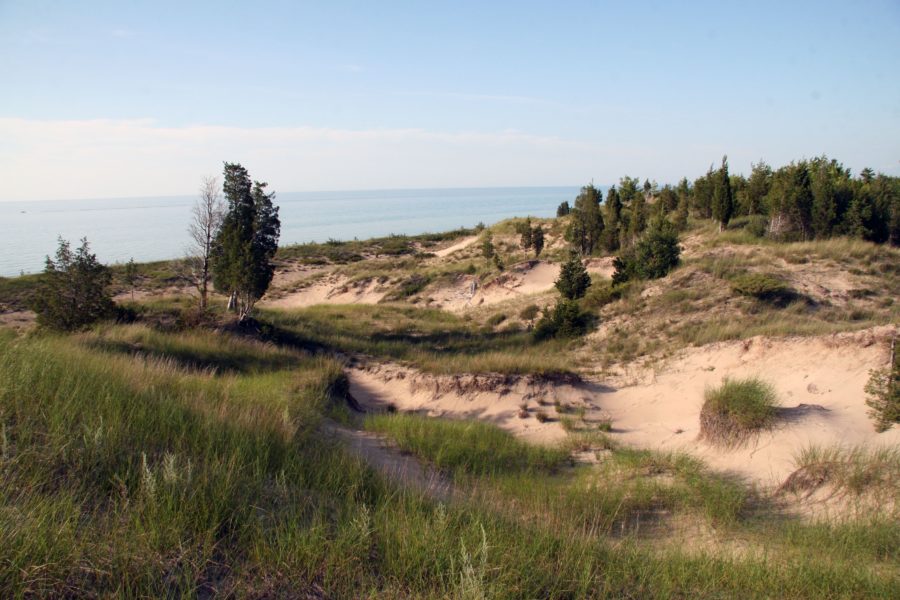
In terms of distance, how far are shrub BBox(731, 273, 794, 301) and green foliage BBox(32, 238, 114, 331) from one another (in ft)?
70.1

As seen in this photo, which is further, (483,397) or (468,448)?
(483,397)

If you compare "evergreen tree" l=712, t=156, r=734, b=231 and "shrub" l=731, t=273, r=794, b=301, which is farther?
→ "evergreen tree" l=712, t=156, r=734, b=231

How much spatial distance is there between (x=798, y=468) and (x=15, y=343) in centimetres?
1037

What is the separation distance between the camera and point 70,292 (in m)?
14.9

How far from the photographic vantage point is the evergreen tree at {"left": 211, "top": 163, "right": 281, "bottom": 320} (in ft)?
68.1

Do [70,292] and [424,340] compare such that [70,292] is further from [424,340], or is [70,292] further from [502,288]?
[502,288]

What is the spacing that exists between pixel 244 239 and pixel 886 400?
68.1 ft

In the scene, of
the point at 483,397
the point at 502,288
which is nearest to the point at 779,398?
the point at 483,397

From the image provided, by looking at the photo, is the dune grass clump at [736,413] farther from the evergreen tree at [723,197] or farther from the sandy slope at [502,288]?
the evergreen tree at [723,197]

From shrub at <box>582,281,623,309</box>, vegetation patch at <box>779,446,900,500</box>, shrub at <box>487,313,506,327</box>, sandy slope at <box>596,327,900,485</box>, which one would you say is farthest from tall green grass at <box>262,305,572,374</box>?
vegetation patch at <box>779,446,900,500</box>

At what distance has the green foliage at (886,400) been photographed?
7965mm

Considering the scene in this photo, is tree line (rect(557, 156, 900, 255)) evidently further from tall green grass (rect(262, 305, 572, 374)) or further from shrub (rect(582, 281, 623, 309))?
tall green grass (rect(262, 305, 572, 374))

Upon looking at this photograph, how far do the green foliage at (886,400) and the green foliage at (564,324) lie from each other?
35.4 feet

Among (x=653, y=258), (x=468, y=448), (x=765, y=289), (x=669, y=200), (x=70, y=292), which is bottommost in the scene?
(x=468, y=448)
